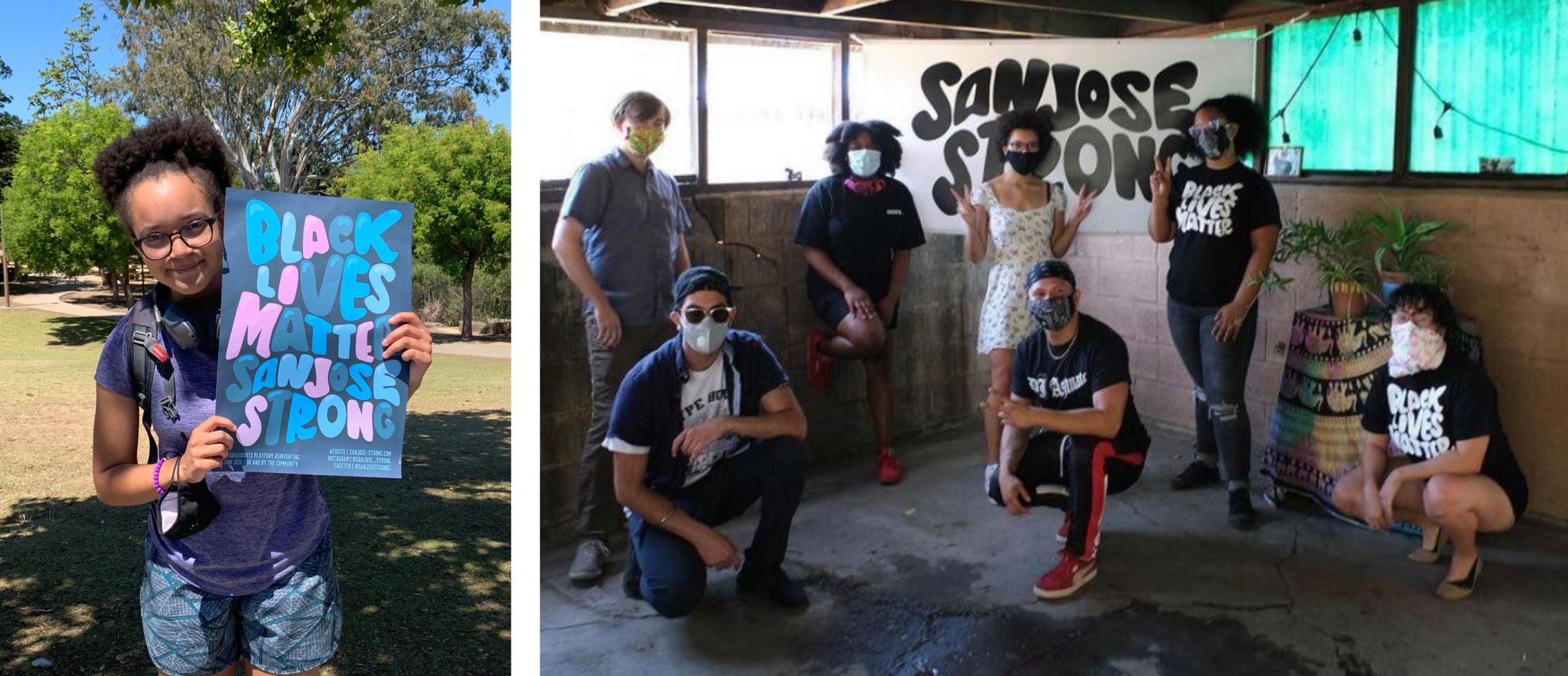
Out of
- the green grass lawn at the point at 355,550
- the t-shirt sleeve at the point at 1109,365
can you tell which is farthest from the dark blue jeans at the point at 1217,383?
the green grass lawn at the point at 355,550

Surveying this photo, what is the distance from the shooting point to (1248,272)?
238 cm

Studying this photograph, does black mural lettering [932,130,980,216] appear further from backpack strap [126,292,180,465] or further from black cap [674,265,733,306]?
backpack strap [126,292,180,465]

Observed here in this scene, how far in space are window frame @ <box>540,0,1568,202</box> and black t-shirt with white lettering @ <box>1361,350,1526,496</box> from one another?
1.05 ft

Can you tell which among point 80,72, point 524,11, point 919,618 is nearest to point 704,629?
point 919,618

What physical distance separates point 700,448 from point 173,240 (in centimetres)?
93

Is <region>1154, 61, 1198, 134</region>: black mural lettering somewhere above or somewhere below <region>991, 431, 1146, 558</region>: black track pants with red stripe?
above

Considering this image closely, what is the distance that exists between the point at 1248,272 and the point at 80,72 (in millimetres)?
12309

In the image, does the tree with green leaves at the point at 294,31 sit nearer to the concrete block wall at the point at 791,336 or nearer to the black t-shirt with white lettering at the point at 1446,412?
the concrete block wall at the point at 791,336

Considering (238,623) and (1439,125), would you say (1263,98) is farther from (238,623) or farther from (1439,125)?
(238,623)

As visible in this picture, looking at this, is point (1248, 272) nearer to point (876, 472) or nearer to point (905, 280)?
point (905, 280)

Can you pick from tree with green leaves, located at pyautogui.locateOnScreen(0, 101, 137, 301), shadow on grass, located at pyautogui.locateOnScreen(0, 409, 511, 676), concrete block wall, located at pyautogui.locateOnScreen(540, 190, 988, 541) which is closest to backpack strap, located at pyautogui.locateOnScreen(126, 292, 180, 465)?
concrete block wall, located at pyautogui.locateOnScreen(540, 190, 988, 541)

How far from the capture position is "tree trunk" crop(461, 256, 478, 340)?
1148 centimetres

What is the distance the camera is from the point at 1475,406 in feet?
7.62

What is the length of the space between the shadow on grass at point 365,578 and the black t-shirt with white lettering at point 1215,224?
2709mm
